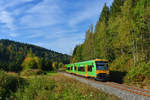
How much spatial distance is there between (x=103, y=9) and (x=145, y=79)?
1808 inches

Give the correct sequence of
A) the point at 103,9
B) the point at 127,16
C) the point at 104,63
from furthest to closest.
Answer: the point at 103,9
the point at 127,16
the point at 104,63

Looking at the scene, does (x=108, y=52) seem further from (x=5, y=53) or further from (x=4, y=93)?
(x=5, y=53)

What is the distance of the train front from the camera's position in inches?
777

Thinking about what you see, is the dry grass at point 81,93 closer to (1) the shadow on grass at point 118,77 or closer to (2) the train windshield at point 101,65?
(2) the train windshield at point 101,65

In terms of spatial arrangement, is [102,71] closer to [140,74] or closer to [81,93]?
Answer: [140,74]

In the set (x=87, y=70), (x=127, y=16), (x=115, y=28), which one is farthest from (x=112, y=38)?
(x=87, y=70)

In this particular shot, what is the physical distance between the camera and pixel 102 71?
20047 millimetres

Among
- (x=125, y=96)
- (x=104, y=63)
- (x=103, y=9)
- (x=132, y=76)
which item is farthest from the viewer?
(x=103, y=9)

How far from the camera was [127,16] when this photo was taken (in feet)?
80.6

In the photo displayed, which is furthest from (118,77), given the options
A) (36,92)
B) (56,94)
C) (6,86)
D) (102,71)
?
(6,86)

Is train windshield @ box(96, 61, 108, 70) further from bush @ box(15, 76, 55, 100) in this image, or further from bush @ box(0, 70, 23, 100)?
bush @ box(0, 70, 23, 100)

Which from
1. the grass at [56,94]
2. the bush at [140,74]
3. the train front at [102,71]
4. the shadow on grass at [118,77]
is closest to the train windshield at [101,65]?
the train front at [102,71]

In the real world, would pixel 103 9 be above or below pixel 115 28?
above

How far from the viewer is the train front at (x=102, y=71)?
19734 mm
